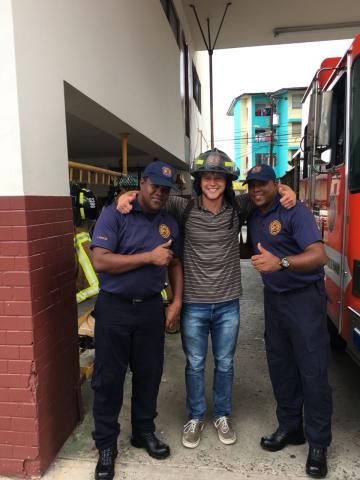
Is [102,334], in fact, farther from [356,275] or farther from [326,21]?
[326,21]

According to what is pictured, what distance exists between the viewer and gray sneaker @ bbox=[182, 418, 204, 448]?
9.66 ft

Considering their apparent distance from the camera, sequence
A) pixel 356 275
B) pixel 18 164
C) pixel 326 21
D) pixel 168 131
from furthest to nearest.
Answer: pixel 326 21, pixel 168 131, pixel 356 275, pixel 18 164

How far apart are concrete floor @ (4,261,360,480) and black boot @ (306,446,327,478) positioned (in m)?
0.06

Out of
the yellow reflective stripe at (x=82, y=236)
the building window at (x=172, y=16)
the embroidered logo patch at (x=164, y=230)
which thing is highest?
the building window at (x=172, y=16)

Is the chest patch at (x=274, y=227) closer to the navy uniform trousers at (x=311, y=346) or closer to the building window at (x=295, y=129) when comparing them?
the navy uniform trousers at (x=311, y=346)

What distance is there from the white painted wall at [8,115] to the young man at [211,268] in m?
0.67

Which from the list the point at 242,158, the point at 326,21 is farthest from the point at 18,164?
the point at 242,158

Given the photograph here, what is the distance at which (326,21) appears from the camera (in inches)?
404

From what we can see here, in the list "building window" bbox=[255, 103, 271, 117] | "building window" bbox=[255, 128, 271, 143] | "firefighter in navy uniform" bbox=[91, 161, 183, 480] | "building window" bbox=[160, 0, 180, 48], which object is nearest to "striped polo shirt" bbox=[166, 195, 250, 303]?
"firefighter in navy uniform" bbox=[91, 161, 183, 480]

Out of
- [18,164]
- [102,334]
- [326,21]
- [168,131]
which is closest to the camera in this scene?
[18,164]

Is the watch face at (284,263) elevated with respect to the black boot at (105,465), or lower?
elevated

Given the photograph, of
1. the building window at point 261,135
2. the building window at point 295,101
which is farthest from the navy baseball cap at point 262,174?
the building window at point 295,101

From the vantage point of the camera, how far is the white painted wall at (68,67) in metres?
2.44

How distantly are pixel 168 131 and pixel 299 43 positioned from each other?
625 centimetres
